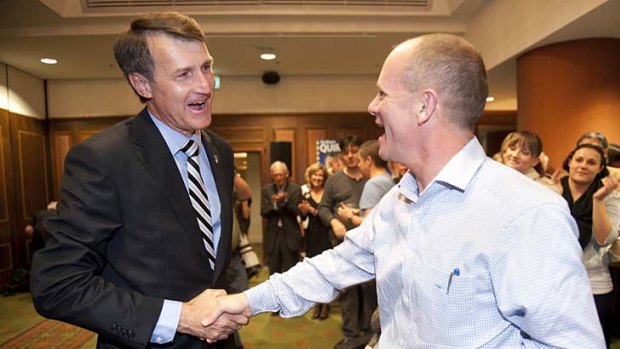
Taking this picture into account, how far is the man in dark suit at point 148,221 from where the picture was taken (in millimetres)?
1079

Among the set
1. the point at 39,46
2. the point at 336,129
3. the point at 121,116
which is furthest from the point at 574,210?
the point at 121,116

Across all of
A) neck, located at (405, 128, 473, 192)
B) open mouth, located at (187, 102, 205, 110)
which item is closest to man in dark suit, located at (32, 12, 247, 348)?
open mouth, located at (187, 102, 205, 110)

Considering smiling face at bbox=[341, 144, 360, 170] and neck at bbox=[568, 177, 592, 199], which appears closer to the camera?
neck at bbox=[568, 177, 592, 199]

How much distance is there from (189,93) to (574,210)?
2.44 metres

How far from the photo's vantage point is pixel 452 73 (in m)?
0.99

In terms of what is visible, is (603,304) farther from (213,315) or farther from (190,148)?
(190,148)

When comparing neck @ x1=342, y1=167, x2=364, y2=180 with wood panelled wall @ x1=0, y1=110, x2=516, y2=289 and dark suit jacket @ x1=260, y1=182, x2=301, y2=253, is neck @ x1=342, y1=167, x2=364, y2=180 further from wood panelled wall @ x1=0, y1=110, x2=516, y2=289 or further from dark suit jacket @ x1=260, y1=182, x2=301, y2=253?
wood panelled wall @ x1=0, y1=110, x2=516, y2=289

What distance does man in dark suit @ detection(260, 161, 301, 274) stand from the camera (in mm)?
4719

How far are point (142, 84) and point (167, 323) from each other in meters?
0.75

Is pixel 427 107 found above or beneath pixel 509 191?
above

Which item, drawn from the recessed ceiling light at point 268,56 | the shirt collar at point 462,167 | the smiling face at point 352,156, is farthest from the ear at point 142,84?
the recessed ceiling light at point 268,56

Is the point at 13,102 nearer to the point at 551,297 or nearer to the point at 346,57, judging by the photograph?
the point at 346,57

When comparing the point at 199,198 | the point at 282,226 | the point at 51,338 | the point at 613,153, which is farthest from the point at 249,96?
the point at 199,198

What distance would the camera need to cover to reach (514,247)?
85 centimetres
